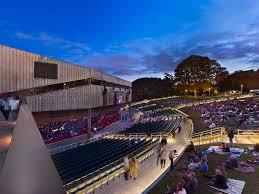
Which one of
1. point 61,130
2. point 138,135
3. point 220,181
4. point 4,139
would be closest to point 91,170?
point 220,181

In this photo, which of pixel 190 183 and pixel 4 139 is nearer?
pixel 4 139

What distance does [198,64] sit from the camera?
73312 millimetres

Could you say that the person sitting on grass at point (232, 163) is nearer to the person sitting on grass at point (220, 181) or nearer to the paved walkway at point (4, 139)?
the person sitting on grass at point (220, 181)

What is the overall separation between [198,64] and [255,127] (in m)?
55.3

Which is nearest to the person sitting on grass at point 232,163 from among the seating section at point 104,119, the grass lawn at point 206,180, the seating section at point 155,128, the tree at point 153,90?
the grass lawn at point 206,180

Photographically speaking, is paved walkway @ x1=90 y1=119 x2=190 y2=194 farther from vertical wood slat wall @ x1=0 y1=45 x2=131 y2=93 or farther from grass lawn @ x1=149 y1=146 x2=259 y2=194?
vertical wood slat wall @ x1=0 y1=45 x2=131 y2=93

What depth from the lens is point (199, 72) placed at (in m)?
72.8

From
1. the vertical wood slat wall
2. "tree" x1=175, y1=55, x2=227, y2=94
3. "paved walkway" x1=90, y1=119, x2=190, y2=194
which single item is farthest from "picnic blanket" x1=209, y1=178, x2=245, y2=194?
"tree" x1=175, y1=55, x2=227, y2=94

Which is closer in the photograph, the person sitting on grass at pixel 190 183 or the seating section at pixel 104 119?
the person sitting on grass at pixel 190 183

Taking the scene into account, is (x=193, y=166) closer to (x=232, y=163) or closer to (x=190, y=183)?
(x=232, y=163)

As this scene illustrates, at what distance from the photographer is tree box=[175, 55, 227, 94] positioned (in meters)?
Result: 72.8

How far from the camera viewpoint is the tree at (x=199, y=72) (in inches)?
2867

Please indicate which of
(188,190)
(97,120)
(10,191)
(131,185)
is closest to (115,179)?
(131,185)

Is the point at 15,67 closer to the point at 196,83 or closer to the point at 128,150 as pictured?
the point at 128,150
